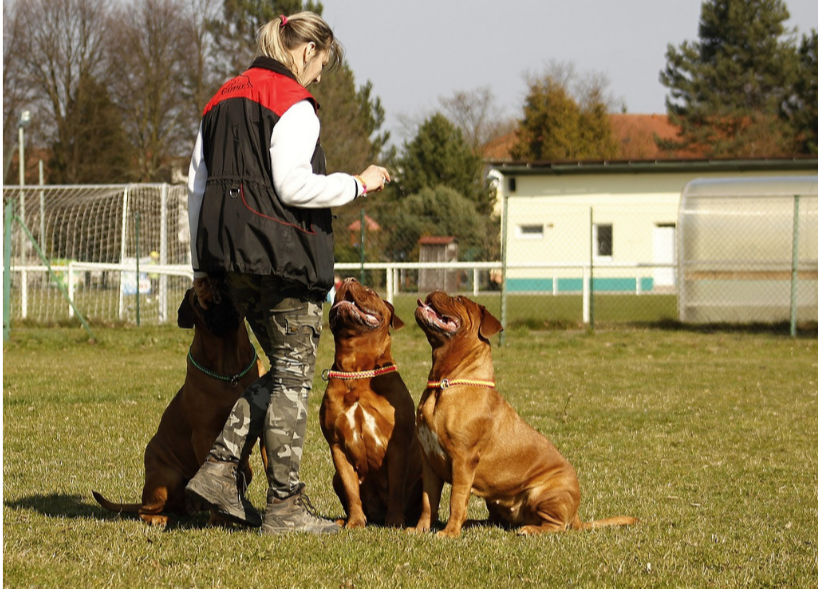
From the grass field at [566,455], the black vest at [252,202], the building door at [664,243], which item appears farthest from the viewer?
the building door at [664,243]

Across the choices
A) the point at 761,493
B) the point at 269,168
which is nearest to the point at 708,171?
the point at 761,493

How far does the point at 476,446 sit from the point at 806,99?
48.0 m

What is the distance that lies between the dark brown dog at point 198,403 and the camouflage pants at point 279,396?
0.21 metres

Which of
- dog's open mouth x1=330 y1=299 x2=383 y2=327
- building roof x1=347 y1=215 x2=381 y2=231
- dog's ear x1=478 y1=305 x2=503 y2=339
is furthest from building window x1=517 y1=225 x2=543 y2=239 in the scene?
dog's open mouth x1=330 y1=299 x2=383 y2=327

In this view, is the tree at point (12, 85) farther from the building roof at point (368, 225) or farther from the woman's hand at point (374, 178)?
the woman's hand at point (374, 178)

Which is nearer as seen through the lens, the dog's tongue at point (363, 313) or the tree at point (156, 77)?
the dog's tongue at point (363, 313)

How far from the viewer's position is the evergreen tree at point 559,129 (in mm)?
45312

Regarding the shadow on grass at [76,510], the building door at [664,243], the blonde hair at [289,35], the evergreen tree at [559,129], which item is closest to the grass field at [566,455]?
the shadow on grass at [76,510]

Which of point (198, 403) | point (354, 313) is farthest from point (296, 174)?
point (198, 403)

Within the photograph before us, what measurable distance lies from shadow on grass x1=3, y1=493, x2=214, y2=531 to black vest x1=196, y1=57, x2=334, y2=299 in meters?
1.29

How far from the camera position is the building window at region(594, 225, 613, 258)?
3028cm

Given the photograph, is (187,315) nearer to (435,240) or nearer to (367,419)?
(367,419)

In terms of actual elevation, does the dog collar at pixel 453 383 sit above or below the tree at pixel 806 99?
below

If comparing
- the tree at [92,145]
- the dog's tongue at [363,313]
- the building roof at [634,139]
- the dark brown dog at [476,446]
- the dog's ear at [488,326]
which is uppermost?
the building roof at [634,139]
